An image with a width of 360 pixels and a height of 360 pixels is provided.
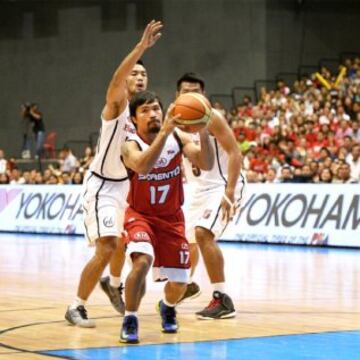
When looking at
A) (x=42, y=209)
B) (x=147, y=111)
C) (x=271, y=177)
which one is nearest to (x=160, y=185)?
(x=147, y=111)

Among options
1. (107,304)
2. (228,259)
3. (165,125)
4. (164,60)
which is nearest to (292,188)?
(228,259)

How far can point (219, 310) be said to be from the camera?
941 centimetres

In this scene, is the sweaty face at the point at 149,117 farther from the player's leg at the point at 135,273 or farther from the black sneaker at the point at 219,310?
the black sneaker at the point at 219,310

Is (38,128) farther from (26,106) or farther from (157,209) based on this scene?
(157,209)

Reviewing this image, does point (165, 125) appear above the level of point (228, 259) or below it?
above

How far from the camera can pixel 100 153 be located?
9.12 metres

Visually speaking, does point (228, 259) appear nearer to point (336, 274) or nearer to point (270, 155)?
point (336, 274)

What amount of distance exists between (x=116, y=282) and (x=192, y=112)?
→ 2372mm

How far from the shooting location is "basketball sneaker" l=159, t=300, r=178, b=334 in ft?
27.6

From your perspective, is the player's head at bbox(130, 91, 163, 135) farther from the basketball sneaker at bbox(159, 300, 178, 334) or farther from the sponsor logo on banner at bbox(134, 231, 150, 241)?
the basketball sneaker at bbox(159, 300, 178, 334)

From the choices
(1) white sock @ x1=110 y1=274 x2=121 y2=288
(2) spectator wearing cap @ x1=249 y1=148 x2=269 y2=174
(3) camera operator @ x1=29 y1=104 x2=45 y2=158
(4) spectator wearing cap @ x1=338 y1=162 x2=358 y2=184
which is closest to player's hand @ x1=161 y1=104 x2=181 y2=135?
(1) white sock @ x1=110 y1=274 x2=121 y2=288

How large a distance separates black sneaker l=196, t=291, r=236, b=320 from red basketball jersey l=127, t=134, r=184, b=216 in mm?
1313

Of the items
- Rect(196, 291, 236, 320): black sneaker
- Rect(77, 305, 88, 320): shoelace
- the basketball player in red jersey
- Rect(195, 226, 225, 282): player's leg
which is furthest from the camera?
Rect(195, 226, 225, 282): player's leg

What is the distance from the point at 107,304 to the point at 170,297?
6.62 feet
